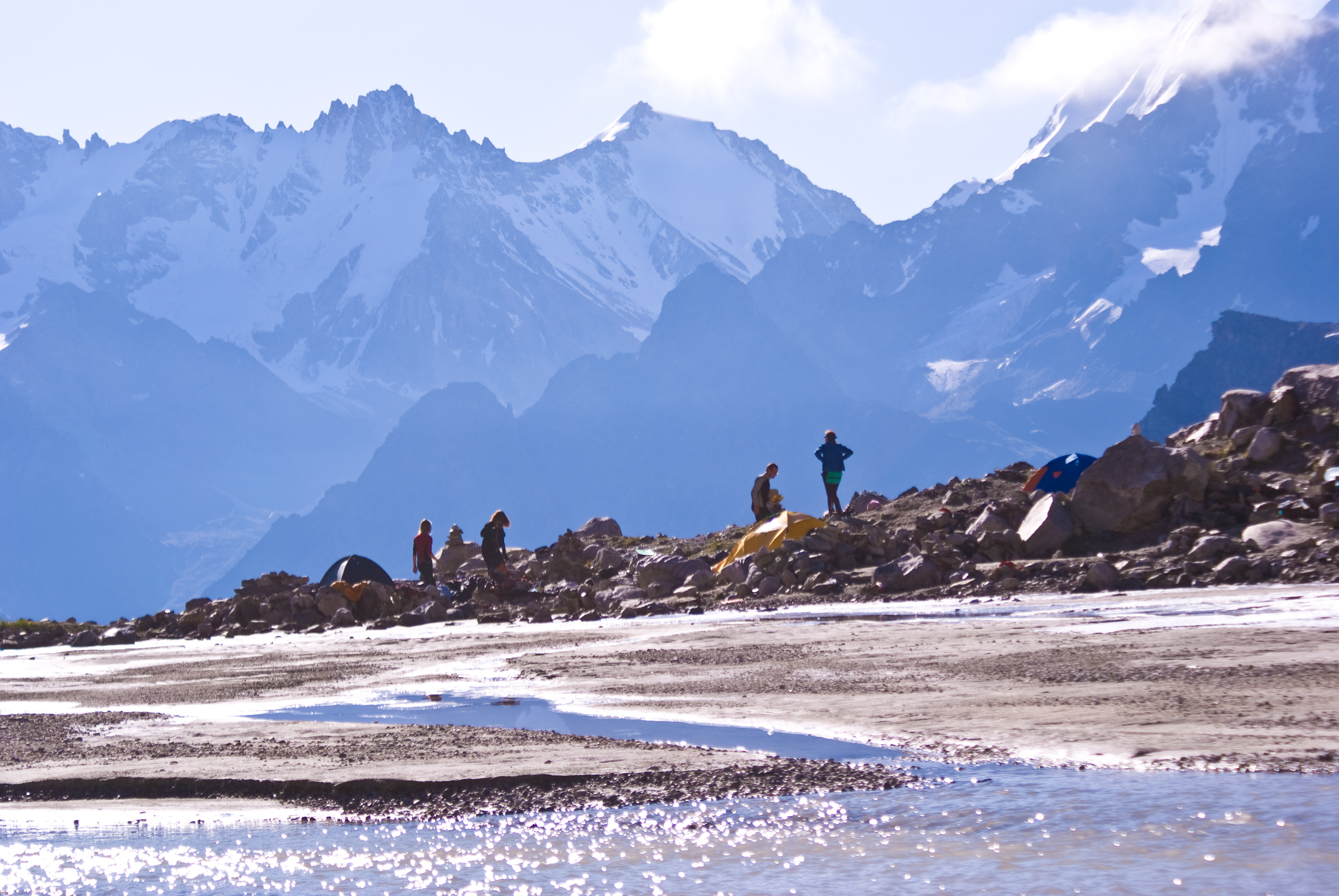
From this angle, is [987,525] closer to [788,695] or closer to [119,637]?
[788,695]

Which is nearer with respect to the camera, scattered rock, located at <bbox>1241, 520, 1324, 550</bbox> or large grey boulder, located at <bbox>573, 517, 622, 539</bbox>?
scattered rock, located at <bbox>1241, 520, 1324, 550</bbox>

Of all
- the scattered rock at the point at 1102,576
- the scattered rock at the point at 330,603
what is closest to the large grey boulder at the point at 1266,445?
the scattered rock at the point at 1102,576

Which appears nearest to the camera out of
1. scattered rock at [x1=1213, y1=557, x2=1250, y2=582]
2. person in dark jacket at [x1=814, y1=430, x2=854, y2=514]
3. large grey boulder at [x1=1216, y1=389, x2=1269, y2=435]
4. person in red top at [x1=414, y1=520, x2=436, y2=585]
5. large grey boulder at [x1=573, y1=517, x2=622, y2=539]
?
scattered rock at [x1=1213, y1=557, x2=1250, y2=582]

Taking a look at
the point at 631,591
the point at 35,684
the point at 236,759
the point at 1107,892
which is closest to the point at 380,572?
the point at 631,591

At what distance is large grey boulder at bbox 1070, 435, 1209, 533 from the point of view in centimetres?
1903

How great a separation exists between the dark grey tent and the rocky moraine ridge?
272cm

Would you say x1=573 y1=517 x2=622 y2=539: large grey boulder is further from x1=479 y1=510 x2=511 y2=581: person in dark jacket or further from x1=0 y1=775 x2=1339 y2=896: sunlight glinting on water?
x1=0 y1=775 x2=1339 y2=896: sunlight glinting on water

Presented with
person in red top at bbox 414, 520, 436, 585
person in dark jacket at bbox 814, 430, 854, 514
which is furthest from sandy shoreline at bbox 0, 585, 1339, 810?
Answer: person in red top at bbox 414, 520, 436, 585

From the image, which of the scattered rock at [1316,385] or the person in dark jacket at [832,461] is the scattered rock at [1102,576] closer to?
the scattered rock at [1316,385]

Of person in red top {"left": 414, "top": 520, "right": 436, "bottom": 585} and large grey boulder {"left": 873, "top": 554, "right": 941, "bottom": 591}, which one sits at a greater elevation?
person in red top {"left": 414, "top": 520, "right": 436, "bottom": 585}

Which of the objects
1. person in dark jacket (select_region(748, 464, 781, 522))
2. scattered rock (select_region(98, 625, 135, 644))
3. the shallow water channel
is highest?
person in dark jacket (select_region(748, 464, 781, 522))

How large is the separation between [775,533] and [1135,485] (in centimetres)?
702

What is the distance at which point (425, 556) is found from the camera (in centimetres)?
2731

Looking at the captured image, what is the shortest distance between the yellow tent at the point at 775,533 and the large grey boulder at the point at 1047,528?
4.50m
